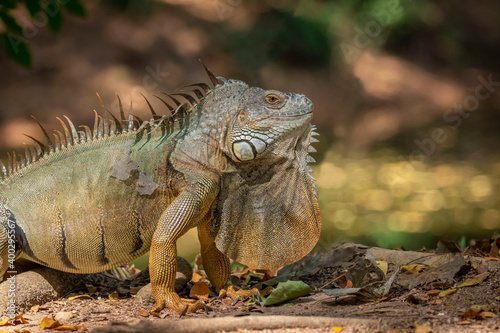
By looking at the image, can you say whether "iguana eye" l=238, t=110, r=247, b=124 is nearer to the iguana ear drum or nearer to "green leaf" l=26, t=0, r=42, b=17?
the iguana ear drum

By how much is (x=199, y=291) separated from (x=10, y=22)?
260cm

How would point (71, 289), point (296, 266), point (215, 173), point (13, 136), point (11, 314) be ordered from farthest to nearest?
point (13, 136) → point (296, 266) → point (71, 289) → point (215, 173) → point (11, 314)

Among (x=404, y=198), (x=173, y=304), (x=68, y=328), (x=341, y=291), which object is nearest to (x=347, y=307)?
(x=341, y=291)

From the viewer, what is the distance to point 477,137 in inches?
283

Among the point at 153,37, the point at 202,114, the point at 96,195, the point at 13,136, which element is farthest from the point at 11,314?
the point at 153,37

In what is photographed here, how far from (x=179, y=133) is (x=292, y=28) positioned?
416 cm

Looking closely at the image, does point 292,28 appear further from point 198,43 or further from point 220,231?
point 220,231

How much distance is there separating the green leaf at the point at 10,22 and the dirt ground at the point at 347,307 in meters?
1.35

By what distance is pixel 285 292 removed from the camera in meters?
3.57

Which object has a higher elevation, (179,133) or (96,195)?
(179,133)

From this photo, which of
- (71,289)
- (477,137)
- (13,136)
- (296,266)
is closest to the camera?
(71,289)

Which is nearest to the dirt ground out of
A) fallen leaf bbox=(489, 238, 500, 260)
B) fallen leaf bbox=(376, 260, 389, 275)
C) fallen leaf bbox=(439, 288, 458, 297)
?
fallen leaf bbox=(439, 288, 458, 297)

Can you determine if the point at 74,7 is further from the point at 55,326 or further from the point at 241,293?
the point at 241,293

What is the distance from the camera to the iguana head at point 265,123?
11.7ft
